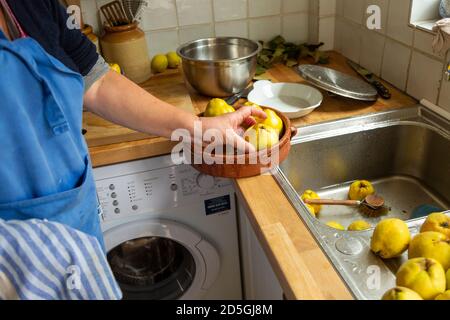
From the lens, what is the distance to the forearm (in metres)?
0.90

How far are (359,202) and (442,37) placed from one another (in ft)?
1.40

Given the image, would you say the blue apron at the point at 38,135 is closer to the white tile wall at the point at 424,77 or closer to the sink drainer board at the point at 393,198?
the sink drainer board at the point at 393,198

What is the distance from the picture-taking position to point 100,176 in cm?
110

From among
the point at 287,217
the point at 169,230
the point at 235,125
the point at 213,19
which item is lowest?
the point at 169,230

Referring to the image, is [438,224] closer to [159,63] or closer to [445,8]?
[445,8]

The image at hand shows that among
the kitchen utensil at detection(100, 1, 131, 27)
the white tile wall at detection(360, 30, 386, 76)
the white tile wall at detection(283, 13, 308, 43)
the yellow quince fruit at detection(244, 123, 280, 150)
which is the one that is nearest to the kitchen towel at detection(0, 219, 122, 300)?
the yellow quince fruit at detection(244, 123, 280, 150)

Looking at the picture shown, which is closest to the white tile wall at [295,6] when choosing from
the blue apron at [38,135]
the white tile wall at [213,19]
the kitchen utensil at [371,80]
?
the white tile wall at [213,19]

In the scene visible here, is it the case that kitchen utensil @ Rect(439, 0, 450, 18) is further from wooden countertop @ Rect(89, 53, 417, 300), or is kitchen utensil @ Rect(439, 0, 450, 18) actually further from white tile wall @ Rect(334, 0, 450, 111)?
wooden countertop @ Rect(89, 53, 417, 300)

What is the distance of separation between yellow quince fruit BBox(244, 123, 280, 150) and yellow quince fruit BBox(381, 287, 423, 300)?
404 mm

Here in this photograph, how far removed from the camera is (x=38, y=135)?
0.70 meters

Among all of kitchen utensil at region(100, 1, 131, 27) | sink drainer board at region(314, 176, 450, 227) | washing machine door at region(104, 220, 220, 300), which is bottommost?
washing machine door at region(104, 220, 220, 300)

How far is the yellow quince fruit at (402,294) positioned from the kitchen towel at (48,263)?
421 millimetres

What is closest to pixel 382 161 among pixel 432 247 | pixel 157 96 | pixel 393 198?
pixel 393 198
